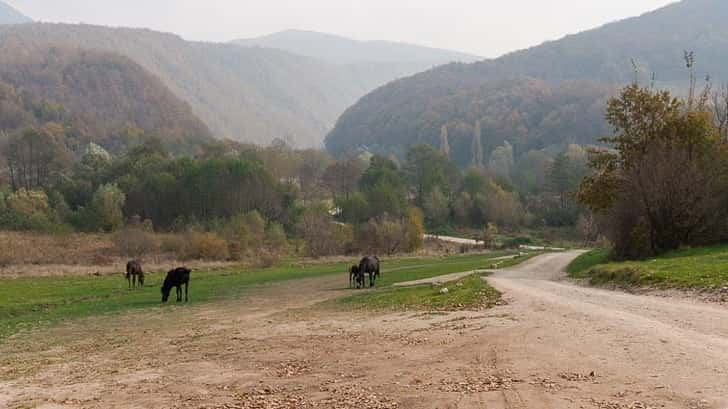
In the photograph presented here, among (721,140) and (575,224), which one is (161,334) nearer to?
(721,140)

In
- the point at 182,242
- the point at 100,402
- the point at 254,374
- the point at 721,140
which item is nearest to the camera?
the point at 100,402

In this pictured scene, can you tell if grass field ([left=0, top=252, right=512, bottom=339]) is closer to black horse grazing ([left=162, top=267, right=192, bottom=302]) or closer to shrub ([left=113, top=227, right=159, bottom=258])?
black horse grazing ([left=162, top=267, right=192, bottom=302])

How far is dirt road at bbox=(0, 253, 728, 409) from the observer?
10734mm

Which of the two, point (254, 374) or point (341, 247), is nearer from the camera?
point (254, 374)

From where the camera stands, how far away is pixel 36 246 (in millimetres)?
80875

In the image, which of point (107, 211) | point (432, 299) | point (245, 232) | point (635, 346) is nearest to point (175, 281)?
point (432, 299)

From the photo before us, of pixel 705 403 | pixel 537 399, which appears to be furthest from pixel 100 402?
pixel 705 403

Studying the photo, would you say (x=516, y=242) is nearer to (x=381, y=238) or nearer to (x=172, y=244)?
(x=381, y=238)

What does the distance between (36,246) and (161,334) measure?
69.0 metres

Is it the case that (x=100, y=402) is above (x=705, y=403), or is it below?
below

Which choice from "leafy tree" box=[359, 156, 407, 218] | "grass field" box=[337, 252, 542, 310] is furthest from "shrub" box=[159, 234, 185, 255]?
"grass field" box=[337, 252, 542, 310]

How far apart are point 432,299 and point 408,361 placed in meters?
11.1

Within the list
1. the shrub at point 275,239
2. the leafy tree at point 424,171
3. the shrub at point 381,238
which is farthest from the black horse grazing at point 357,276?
the leafy tree at point 424,171

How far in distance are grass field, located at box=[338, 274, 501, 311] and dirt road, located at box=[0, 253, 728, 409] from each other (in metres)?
1.32
